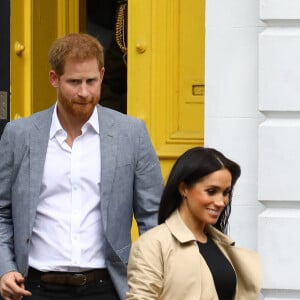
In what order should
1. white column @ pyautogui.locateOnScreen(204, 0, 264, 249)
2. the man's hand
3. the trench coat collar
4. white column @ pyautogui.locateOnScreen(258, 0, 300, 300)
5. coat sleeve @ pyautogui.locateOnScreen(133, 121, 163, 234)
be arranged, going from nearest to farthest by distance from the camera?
1. the trench coat collar
2. the man's hand
3. coat sleeve @ pyautogui.locateOnScreen(133, 121, 163, 234)
4. white column @ pyautogui.locateOnScreen(258, 0, 300, 300)
5. white column @ pyautogui.locateOnScreen(204, 0, 264, 249)

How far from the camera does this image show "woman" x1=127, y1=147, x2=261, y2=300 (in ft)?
15.2

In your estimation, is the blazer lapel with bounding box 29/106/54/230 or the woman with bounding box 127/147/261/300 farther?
the blazer lapel with bounding box 29/106/54/230

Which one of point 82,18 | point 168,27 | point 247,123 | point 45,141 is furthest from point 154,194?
point 82,18

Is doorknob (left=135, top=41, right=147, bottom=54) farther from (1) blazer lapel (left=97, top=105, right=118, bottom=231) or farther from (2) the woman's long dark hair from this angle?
(2) the woman's long dark hair

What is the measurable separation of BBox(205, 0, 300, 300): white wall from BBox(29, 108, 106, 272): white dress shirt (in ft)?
5.58

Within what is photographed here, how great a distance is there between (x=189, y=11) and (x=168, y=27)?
0.15 metres

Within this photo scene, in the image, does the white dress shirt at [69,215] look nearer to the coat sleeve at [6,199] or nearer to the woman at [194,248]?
the coat sleeve at [6,199]

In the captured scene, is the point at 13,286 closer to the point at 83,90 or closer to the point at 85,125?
the point at 85,125

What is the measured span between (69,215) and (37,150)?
30 centimetres

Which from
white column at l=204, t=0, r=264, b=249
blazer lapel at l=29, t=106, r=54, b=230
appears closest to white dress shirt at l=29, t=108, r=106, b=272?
blazer lapel at l=29, t=106, r=54, b=230

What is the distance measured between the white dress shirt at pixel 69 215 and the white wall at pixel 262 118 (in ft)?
5.58

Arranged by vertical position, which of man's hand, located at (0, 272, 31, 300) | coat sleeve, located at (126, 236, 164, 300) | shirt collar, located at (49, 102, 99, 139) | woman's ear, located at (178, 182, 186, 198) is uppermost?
shirt collar, located at (49, 102, 99, 139)

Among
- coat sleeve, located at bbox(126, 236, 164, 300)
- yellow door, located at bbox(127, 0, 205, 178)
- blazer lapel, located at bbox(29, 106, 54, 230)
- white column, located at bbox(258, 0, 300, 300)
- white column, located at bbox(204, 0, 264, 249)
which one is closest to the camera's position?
coat sleeve, located at bbox(126, 236, 164, 300)

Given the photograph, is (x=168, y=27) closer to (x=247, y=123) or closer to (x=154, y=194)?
(x=247, y=123)
